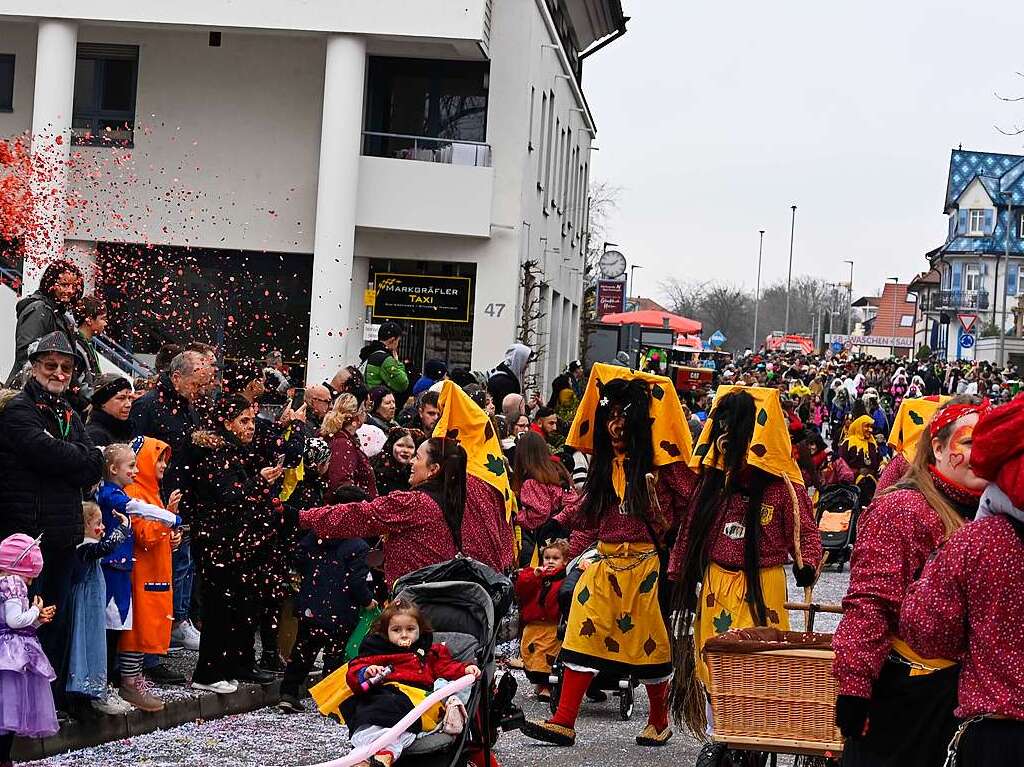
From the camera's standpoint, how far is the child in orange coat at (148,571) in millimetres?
9672

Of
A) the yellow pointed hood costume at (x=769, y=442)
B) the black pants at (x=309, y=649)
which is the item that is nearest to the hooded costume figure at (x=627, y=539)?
the yellow pointed hood costume at (x=769, y=442)

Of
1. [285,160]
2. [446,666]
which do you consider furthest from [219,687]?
[285,160]

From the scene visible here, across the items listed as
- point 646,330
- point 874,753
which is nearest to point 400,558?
point 874,753

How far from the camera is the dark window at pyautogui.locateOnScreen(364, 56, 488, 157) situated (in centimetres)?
2798

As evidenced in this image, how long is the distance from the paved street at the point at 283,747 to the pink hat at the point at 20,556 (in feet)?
3.69

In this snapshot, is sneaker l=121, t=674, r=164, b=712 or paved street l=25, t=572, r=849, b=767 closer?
paved street l=25, t=572, r=849, b=767

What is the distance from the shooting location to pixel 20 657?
7.71 metres

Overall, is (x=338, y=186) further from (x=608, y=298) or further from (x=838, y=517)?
(x=608, y=298)

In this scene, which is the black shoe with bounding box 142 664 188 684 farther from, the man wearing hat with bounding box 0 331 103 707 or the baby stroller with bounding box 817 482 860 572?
the baby stroller with bounding box 817 482 860 572

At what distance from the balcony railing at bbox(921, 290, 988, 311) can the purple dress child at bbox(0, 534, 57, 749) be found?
111m

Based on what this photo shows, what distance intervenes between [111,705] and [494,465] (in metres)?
2.53

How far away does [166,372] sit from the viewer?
1087 cm

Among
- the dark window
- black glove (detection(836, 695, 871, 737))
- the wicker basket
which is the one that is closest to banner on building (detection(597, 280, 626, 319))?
the dark window

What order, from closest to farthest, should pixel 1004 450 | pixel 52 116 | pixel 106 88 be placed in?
pixel 1004 450, pixel 52 116, pixel 106 88
